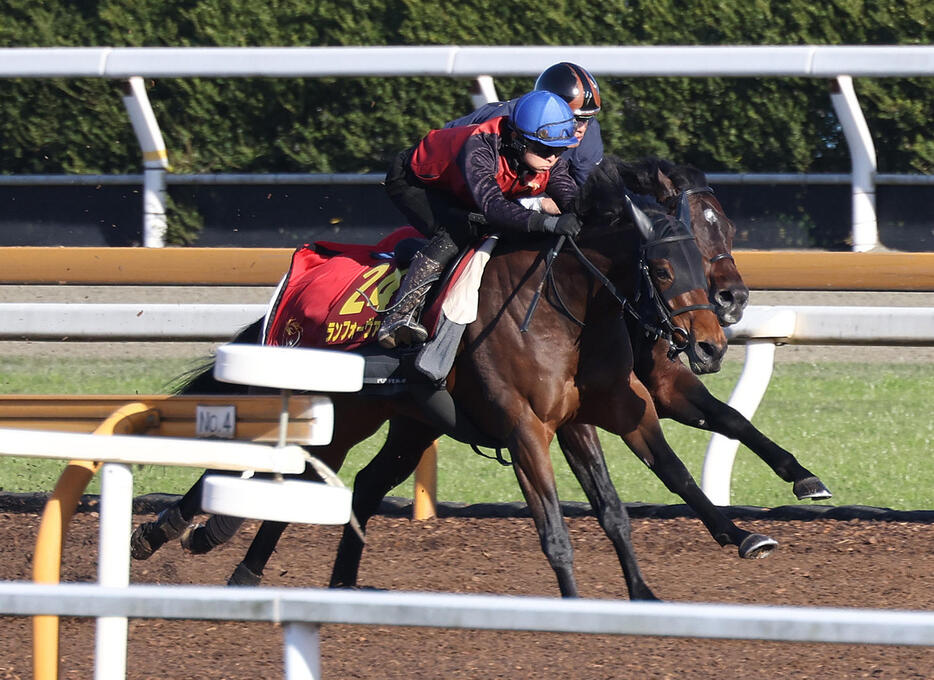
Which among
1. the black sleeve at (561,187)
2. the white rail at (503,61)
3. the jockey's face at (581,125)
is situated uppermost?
the white rail at (503,61)

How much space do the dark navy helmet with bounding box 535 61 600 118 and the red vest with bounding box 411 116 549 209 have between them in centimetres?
23

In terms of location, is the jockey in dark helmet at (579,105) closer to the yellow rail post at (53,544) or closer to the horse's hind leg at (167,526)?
the horse's hind leg at (167,526)

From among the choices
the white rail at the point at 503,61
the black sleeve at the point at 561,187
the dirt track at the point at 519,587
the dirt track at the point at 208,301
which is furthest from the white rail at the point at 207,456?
the dirt track at the point at 208,301

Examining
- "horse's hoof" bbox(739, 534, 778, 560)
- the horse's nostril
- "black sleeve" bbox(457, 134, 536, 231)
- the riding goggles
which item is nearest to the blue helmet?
the riding goggles

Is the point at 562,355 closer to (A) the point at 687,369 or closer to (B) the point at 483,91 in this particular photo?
(A) the point at 687,369

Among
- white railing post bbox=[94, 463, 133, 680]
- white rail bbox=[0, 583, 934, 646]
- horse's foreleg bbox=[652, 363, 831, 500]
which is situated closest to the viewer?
white rail bbox=[0, 583, 934, 646]

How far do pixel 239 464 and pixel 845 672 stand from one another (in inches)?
69.9

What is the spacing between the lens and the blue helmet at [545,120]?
175 inches

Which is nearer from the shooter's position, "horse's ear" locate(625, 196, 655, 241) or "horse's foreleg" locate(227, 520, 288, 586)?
"horse's ear" locate(625, 196, 655, 241)

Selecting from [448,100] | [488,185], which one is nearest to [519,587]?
[488,185]

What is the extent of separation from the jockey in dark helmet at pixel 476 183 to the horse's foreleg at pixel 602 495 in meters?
0.66

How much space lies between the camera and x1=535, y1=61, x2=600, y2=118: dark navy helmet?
4.77 meters

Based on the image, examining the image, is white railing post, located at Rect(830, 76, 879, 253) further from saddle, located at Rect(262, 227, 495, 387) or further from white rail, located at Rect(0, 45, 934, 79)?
saddle, located at Rect(262, 227, 495, 387)

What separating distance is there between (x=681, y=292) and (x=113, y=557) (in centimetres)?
216
